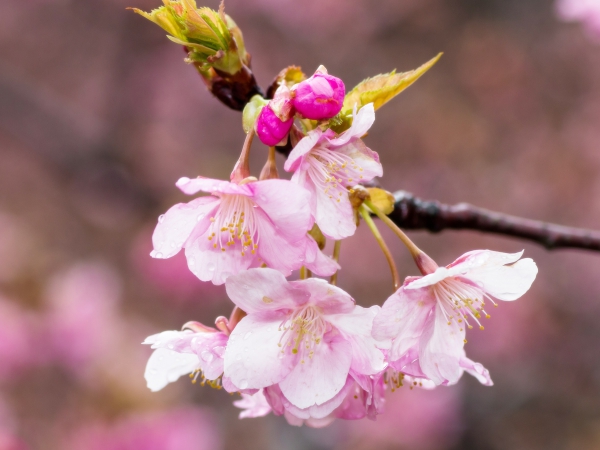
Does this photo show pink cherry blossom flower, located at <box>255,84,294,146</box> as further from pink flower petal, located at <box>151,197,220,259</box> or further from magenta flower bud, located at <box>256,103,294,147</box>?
pink flower petal, located at <box>151,197,220,259</box>

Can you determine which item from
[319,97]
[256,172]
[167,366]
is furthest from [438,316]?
[256,172]

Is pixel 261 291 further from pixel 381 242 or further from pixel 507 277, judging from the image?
pixel 507 277

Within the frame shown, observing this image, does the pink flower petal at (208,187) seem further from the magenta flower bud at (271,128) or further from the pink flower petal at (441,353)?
the pink flower petal at (441,353)

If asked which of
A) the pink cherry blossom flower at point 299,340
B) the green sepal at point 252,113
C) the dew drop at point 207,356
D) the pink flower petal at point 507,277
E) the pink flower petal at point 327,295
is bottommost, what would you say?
the dew drop at point 207,356

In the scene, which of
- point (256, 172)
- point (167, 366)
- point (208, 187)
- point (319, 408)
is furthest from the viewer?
point (256, 172)

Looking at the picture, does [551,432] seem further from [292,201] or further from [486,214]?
[292,201]

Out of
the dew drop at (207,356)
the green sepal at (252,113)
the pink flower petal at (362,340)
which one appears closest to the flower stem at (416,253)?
the pink flower petal at (362,340)
